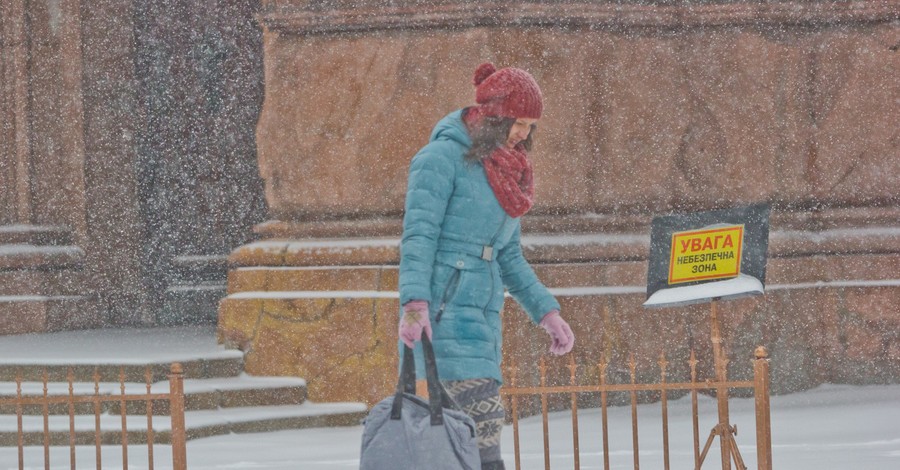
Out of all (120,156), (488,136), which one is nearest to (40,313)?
(120,156)

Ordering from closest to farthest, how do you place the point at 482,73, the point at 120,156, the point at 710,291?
the point at 482,73 < the point at 710,291 < the point at 120,156

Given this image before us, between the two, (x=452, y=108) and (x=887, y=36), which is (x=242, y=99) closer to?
(x=452, y=108)

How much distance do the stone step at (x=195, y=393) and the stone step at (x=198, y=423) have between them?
0.05 meters

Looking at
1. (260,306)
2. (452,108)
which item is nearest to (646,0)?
(452,108)

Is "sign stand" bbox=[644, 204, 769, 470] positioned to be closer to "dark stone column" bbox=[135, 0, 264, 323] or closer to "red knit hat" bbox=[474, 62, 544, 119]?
"red knit hat" bbox=[474, 62, 544, 119]

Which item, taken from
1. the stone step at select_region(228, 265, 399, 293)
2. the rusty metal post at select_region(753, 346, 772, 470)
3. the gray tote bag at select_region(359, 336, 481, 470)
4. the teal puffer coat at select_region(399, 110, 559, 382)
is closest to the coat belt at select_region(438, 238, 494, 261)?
the teal puffer coat at select_region(399, 110, 559, 382)

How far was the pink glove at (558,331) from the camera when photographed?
195 inches

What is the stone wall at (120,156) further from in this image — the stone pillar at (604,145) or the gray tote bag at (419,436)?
the gray tote bag at (419,436)

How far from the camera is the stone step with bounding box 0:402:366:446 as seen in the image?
7773mm

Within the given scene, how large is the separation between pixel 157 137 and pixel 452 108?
13.0 ft

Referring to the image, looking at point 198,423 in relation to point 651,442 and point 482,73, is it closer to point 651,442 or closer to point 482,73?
point 651,442

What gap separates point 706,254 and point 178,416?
7.73ft

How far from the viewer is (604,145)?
8602 mm

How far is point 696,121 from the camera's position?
8.68 metres
